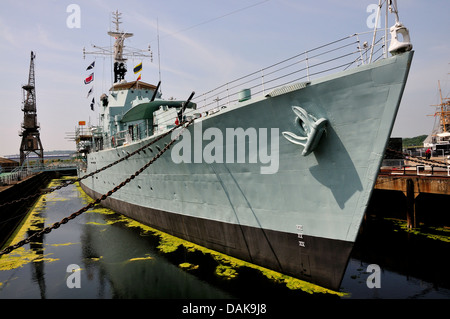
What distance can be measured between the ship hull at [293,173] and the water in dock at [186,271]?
2.26ft

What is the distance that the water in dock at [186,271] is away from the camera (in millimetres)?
7262

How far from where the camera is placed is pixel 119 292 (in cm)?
765

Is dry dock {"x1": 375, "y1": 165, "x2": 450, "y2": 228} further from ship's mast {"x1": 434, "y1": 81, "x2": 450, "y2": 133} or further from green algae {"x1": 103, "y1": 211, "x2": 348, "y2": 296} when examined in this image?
ship's mast {"x1": 434, "y1": 81, "x2": 450, "y2": 133}

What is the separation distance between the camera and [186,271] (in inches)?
333

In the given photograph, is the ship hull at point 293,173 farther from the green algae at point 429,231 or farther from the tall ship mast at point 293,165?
the green algae at point 429,231

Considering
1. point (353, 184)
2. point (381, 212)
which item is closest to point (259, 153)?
point (353, 184)

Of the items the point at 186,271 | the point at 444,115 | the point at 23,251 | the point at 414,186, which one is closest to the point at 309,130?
the point at 186,271

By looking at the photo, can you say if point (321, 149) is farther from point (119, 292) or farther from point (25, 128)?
point (25, 128)

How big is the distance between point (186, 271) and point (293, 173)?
4.76 metres

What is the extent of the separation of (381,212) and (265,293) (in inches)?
443

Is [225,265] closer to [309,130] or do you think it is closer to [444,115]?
[309,130]

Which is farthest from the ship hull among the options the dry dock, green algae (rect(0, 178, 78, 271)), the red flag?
the red flag

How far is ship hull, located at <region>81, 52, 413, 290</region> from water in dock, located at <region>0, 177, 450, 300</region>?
69 cm

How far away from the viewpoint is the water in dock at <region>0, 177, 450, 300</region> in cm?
726
